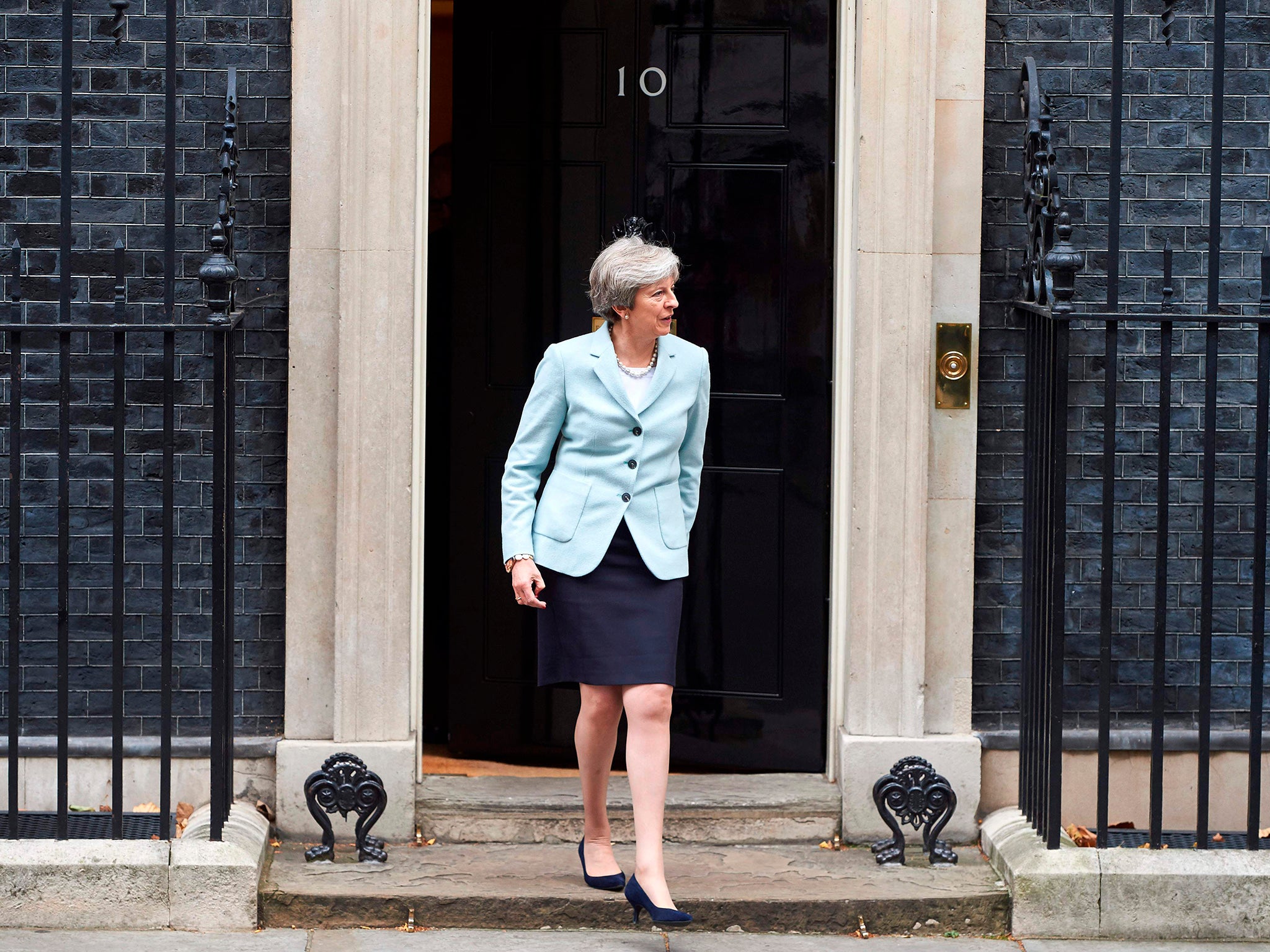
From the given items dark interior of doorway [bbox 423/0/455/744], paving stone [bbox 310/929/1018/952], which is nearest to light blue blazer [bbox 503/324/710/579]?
paving stone [bbox 310/929/1018/952]

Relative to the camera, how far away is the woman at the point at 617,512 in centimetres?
429

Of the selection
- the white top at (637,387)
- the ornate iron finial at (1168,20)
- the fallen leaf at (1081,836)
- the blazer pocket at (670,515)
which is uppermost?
the ornate iron finial at (1168,20)

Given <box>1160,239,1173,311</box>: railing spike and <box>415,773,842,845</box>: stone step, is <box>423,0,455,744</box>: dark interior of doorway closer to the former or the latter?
<box>415,773,842,845</box>: stone step

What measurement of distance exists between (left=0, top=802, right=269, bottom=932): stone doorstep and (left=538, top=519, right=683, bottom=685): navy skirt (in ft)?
3.77

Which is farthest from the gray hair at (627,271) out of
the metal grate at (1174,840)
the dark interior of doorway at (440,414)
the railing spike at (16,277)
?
the metal grate at (1174,840)

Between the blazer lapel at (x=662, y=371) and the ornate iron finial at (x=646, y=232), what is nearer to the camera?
the blazer lapel at (x=662, y=371)

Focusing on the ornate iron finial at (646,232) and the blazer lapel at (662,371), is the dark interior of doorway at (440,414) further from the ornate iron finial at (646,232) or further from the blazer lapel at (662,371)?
the blazer lapel at (662,371)

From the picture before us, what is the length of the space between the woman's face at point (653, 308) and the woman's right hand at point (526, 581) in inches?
27.7

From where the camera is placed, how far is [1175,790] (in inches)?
209

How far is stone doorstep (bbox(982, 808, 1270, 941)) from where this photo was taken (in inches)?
178

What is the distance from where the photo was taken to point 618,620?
4336 mm

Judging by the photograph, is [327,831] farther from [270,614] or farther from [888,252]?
[888,252]

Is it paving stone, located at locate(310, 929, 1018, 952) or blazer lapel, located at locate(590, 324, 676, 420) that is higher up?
blazer lapel, located at locate(590, 324, 676, 420)

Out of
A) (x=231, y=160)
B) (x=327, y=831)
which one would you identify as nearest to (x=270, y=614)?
(x=327, y=831)
